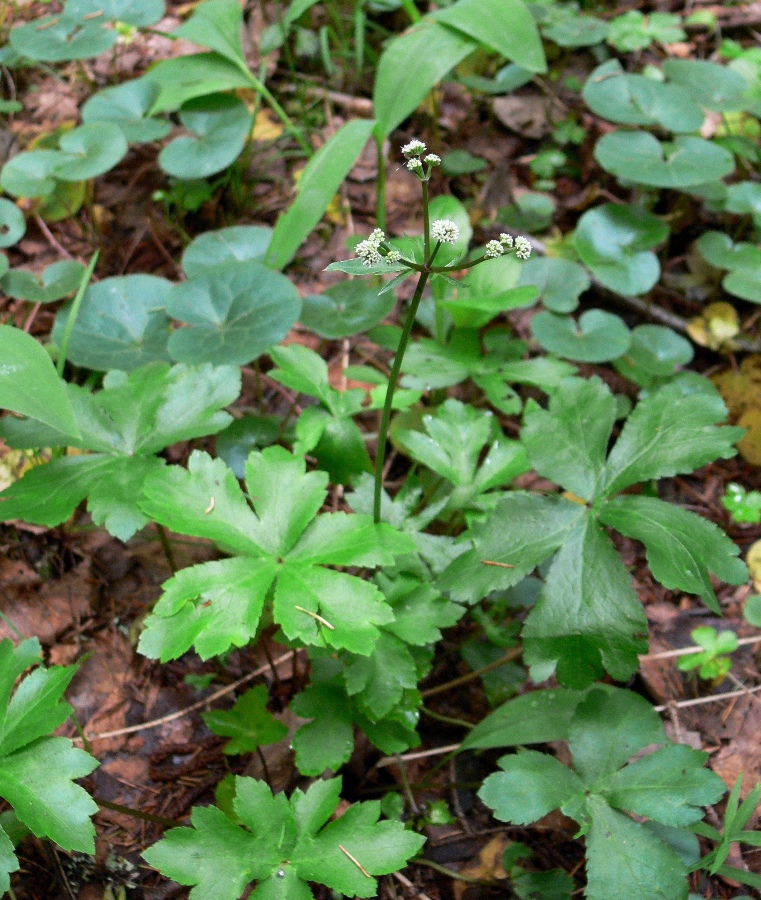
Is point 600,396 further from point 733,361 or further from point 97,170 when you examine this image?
point 97,170

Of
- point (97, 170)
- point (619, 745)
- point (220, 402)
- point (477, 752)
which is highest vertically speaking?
point (97, 170)

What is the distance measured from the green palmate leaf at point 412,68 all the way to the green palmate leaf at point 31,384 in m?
1.54

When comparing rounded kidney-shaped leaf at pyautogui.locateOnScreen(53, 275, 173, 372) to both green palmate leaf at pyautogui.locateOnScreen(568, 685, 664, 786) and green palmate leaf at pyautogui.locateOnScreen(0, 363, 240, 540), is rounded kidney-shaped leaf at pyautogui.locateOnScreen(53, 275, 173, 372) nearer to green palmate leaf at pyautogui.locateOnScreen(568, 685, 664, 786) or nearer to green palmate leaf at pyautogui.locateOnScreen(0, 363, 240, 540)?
green palmate leaf at pyautogui.locateOnScreen(0, 363, 240, 540)

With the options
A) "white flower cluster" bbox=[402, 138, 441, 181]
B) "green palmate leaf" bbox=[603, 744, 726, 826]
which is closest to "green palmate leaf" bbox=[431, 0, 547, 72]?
"white flower cluster" bbox=[402, 138, 441, 181]

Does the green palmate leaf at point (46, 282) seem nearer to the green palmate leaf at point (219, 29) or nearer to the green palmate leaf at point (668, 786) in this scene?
the green palmate leaf at point (219, 29)

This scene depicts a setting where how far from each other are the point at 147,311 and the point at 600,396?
144cm

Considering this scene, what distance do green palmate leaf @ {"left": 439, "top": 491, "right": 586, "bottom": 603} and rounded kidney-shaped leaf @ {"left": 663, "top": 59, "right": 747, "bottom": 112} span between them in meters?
2.20

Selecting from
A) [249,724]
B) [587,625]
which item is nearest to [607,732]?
[587,625]

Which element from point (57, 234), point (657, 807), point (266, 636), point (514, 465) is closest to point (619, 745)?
point (657, 807)

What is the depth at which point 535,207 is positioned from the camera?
9.42 feet

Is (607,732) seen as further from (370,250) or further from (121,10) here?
(121,10)

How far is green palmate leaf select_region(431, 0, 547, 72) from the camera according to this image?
2.48 metres

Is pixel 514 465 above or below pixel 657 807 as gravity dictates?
above

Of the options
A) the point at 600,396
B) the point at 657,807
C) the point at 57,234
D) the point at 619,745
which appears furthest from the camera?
the point at 57,234
